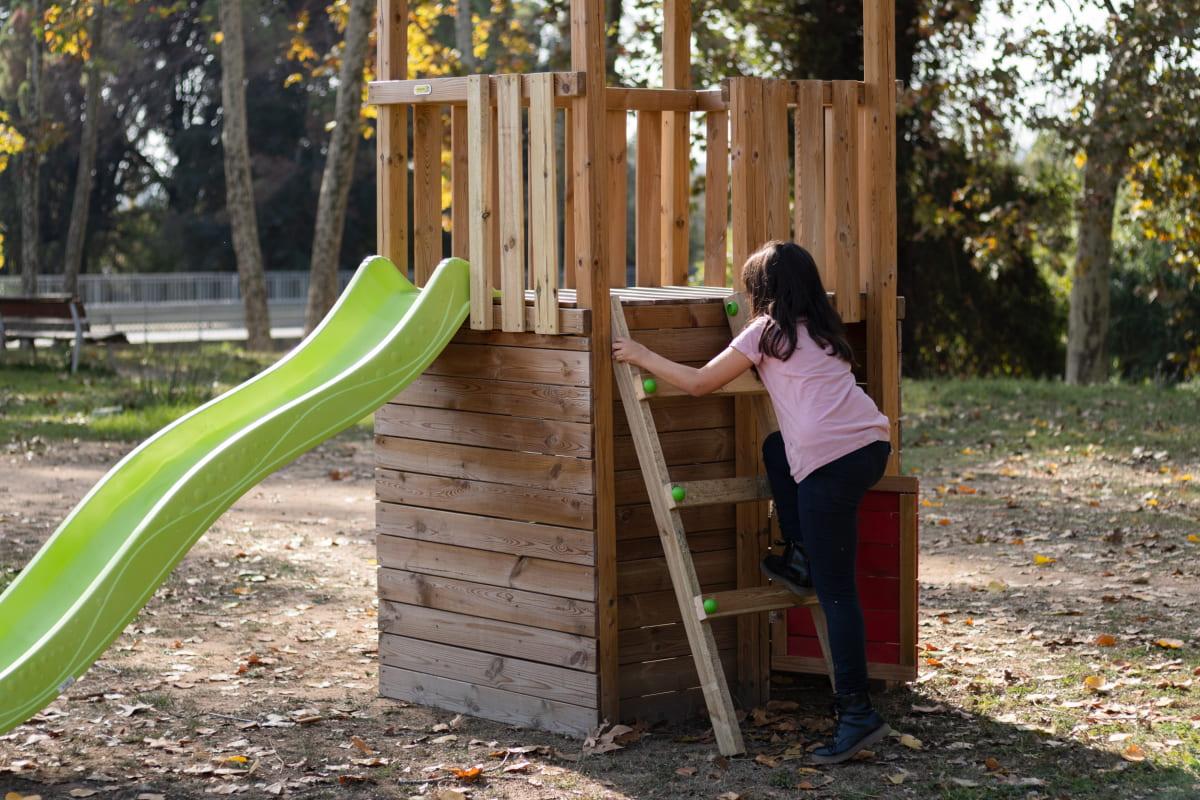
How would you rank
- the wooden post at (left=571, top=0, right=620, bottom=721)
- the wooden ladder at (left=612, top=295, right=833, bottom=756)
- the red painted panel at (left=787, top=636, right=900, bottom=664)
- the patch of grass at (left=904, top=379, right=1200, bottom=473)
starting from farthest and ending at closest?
the patch of grass at (left=904, top=379, right=1200, bottom=473) → the red painted panel at (left=787, top=636, right=900, bottom=664) → the wooden post at (left=571, top=0, right=620, bottom=721) → the wooden ladder at (left=612, top=295, right=833, bottom=756)

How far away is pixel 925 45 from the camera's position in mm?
18953

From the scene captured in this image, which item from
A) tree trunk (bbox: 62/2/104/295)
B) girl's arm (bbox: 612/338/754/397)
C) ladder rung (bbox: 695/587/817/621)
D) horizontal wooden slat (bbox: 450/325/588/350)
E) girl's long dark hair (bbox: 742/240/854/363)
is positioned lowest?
ladder rung (bbox: 695/587/817/621)

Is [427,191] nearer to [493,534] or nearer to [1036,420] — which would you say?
[493,534]

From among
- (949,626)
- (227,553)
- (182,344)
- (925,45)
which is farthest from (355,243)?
(949,626)

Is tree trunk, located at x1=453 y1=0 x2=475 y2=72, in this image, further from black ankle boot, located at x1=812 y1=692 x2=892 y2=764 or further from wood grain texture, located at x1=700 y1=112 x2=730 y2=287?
black ankle boot, located at x1=812 y1=692 x2=892 y2=764

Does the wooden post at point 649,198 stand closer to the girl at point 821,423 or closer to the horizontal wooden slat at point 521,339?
the horizontal wooden slat at point 521,339

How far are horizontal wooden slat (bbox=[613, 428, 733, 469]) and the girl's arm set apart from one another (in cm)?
37

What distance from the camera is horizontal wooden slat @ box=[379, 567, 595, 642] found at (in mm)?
5363

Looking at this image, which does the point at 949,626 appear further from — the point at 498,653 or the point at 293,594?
the point at 293,594

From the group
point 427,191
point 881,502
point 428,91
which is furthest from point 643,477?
point 428,91

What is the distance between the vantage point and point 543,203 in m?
5.30

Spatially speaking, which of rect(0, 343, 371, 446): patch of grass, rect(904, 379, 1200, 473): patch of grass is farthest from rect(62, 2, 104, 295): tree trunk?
rect(904, 379, 1200, 473): patch of grass

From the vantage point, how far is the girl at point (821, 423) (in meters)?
4.93

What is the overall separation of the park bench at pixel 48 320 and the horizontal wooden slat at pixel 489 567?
1314 centimetres
